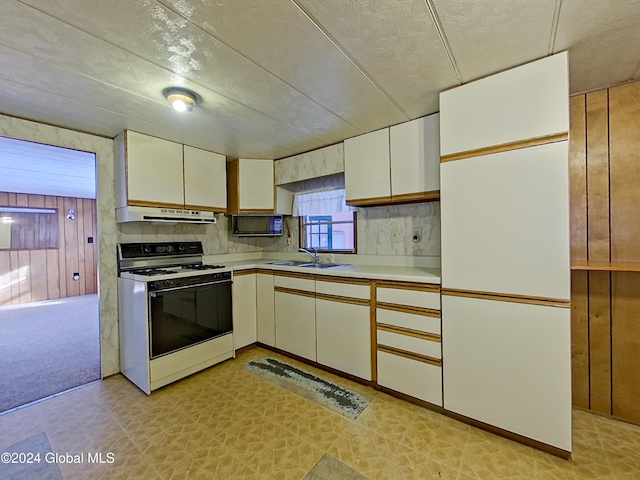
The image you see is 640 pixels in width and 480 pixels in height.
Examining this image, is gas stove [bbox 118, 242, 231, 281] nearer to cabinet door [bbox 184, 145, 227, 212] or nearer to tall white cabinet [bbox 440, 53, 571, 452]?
cabinet door [bbox 184, 145, 227, 212]

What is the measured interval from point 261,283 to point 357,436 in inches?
71.7

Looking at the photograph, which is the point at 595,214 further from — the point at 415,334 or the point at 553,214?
the point at 415,334

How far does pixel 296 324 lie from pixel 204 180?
1.87 m

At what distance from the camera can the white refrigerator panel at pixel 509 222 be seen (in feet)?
5.07

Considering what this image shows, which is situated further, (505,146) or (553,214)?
(505,146)

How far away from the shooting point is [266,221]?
3576 mm

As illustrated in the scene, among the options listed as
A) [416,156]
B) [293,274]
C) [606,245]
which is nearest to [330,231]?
[293,274]

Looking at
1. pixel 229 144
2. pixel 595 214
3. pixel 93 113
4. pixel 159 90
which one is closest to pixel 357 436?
pixel 595 214

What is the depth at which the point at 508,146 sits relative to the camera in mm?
1669

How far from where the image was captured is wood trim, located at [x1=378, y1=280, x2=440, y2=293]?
6.51ft

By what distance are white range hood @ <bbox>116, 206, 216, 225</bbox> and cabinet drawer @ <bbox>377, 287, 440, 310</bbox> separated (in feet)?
6.55

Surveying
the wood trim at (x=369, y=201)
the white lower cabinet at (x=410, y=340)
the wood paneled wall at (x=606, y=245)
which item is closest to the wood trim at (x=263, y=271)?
the wood trim at (x=369, y=201)

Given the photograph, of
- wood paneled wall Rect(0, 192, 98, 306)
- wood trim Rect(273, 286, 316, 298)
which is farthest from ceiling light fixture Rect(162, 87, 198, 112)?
wood paneled wall Rect(0, 192, 98, 306)

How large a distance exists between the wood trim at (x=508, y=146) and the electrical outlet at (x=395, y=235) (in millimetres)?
1003
